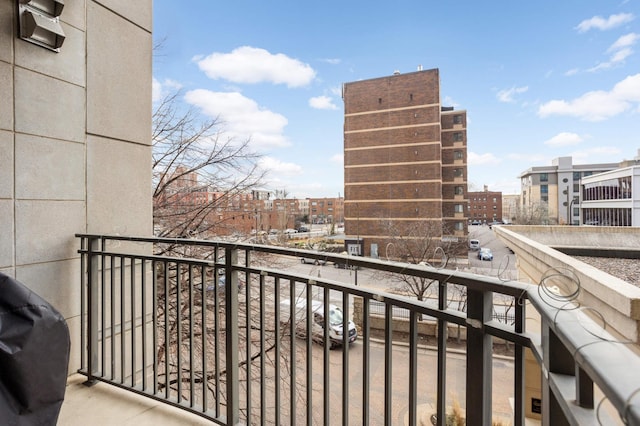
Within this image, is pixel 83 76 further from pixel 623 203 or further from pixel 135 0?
pixel 623 203

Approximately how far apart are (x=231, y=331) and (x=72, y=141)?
1.49m

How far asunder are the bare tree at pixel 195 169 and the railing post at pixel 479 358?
16.8 ft

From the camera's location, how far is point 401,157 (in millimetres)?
21594

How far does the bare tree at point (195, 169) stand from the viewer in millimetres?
5516

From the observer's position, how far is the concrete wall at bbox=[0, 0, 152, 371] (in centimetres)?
175

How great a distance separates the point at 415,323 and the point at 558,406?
0.45m

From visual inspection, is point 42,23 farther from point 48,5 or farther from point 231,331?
point 231,331

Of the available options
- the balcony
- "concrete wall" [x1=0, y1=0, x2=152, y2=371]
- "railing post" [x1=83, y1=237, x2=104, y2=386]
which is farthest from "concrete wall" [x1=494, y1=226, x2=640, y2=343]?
"concrete wall" [x1=0, y1=0, x2=152, y2=371]

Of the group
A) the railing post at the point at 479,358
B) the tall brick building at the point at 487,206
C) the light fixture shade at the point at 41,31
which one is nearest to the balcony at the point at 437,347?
the railing post at the point at 479,358

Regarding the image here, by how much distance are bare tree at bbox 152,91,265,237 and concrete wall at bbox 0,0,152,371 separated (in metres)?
3.20

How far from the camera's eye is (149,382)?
250 cm

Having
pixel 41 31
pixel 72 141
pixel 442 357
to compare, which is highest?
pixel 41 31

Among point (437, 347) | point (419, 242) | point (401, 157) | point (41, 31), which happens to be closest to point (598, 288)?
point (437, 347)

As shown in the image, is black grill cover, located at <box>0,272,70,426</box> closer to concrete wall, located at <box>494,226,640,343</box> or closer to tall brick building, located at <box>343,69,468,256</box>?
concrete wall, located at <box>494,226,640,343</box>
